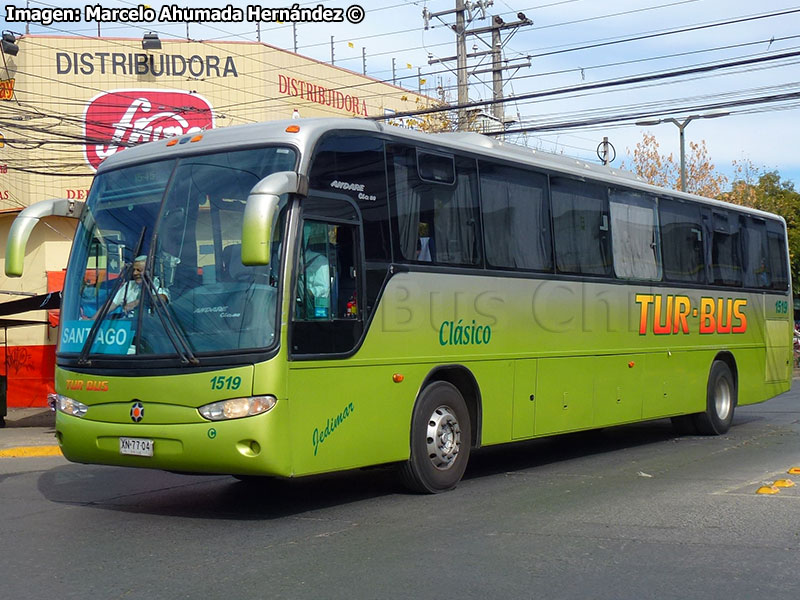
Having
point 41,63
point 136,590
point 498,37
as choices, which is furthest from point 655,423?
point 498,37

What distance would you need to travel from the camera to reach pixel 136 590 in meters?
6.21

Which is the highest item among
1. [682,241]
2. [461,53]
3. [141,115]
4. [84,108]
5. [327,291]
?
[461,53]

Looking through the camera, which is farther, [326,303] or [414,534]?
[326,303]

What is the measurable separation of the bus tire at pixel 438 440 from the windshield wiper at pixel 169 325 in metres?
2.41

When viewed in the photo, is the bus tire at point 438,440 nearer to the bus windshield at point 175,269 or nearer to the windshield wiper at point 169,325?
the bus windshield at point 175,269

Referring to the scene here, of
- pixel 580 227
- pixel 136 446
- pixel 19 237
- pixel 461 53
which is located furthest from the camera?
pixel 461 53

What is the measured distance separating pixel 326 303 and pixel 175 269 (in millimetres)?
1287

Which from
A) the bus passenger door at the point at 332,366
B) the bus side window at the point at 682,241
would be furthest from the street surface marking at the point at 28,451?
the bus side window at the point at 682,241

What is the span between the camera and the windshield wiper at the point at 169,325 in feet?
27.0

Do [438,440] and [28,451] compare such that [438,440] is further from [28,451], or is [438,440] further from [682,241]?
[28,451]

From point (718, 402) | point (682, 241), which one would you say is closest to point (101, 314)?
point (682, 241)

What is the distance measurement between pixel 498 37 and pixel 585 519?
3069 cm

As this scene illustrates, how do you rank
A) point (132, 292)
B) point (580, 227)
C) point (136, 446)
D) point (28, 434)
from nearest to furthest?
point (136, 446) → point (132, 292) → point (580, 227) → point (28, 434)

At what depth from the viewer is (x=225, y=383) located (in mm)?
8102
